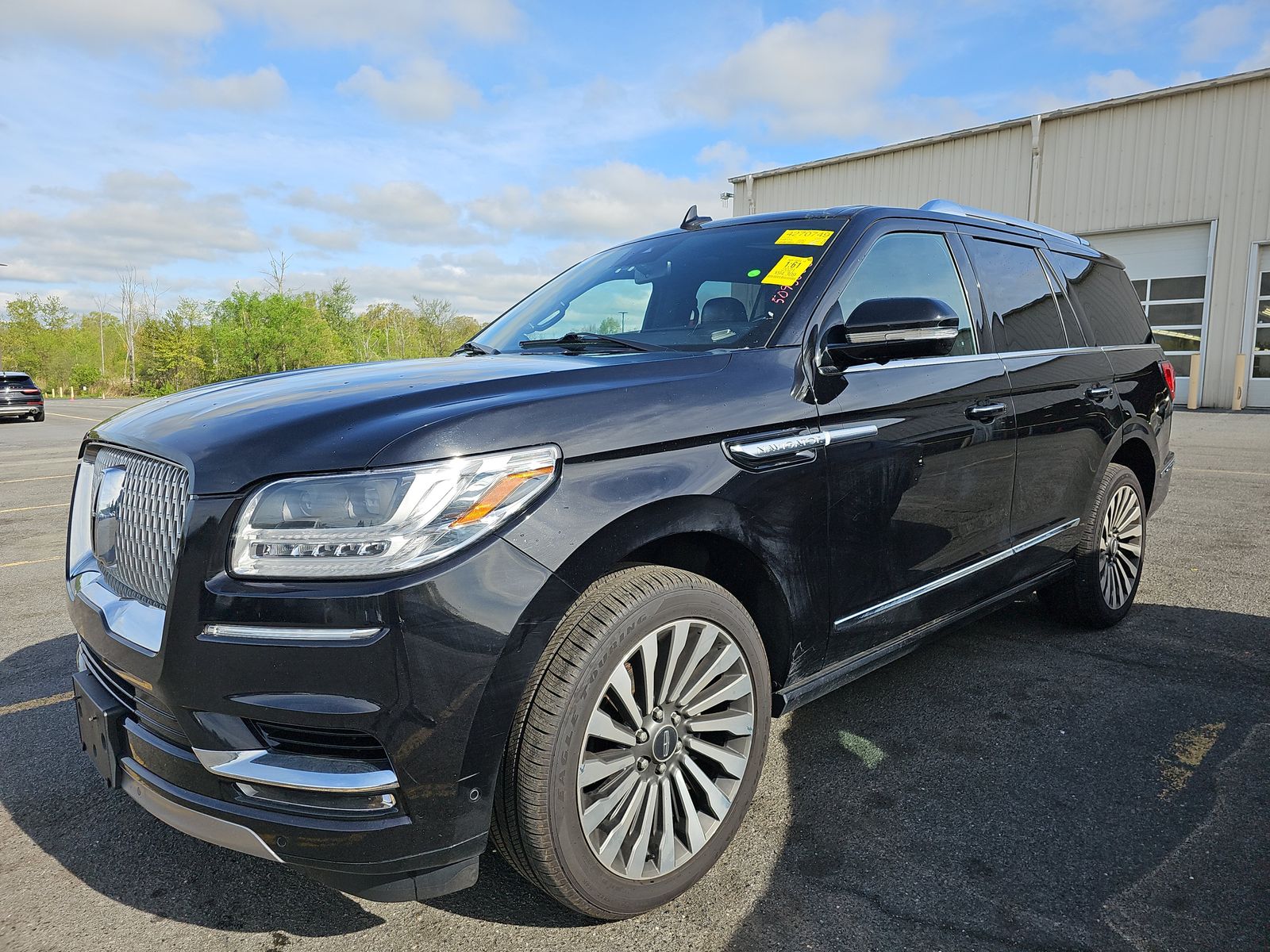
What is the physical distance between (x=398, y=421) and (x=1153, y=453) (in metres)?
4.14

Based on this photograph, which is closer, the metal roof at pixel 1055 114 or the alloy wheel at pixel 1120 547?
the alloy wheel at pixel 1120 547

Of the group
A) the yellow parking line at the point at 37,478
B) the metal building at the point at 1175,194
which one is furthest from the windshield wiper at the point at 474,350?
the metal building at the point at 1175,194

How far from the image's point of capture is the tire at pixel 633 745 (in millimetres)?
1875

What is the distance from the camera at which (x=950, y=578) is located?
10.00ft

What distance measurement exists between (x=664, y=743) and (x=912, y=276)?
190 cm

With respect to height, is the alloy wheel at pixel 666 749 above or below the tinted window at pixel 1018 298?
below

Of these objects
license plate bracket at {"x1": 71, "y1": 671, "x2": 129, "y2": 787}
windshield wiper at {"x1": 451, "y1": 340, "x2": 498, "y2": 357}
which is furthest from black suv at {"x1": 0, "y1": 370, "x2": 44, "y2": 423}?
license plate bracket at {"x1": 71, "y1": 671, "x2": 129, "y2": 787}

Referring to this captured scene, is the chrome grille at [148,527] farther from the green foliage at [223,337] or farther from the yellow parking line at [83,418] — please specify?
the green foliage at [223,337]

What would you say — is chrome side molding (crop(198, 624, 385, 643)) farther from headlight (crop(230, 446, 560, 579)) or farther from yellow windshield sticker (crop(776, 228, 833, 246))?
yellow windshield sticker (crop(776, 228, 833, 246))

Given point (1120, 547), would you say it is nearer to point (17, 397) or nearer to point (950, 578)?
point (950, 578)

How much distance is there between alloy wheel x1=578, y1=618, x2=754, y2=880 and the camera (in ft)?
6.59

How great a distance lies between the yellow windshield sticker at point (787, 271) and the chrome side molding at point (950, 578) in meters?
1.06

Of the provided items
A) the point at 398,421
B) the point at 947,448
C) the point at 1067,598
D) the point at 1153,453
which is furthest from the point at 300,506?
the point at 1153,453

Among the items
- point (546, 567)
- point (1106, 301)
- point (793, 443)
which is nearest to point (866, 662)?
point (793, 443)
